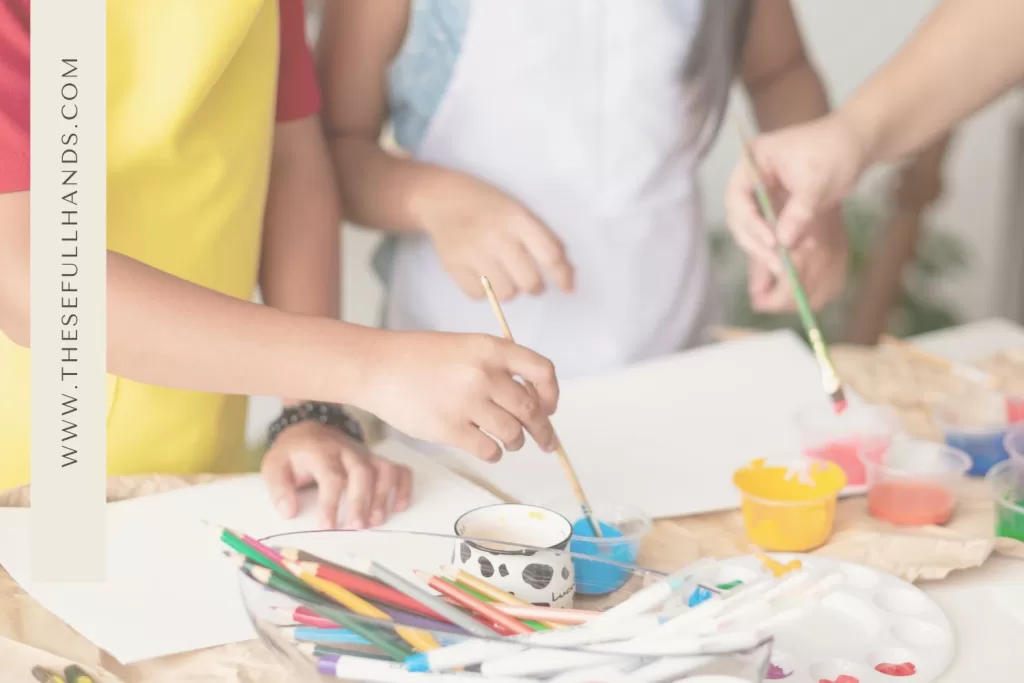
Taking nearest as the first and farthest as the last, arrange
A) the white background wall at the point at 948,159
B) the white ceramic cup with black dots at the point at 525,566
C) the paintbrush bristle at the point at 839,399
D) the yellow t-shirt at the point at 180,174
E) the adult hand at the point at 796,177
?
the white ceramic cup with black dots at the point at 525,566
the yellow t-shirt at the point at 180,174
the paintbrush bristle at the point at 839,399
the adult hand at the point at 796,177
the white background wall at the point at 948,159

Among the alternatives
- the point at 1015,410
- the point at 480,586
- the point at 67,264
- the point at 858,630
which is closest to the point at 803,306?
the point at 1015,410

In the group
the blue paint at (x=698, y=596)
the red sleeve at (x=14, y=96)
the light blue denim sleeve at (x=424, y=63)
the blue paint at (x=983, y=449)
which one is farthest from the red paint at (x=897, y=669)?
the light blue denim sleeve at (x=424, y=63)

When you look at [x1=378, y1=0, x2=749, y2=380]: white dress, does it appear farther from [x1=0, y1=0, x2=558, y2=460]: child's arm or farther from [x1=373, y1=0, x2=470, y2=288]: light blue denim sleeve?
[x1=0, y1=0, x2=558, y2=460]: child's arm

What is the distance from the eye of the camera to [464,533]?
651mm

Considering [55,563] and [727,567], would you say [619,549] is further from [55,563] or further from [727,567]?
[55,563]

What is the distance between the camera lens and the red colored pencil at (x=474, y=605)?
0.56m

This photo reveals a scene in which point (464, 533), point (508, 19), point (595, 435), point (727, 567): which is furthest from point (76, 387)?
point (508, 19)

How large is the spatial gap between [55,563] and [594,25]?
79 cm

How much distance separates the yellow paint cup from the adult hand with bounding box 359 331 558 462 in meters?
0.18

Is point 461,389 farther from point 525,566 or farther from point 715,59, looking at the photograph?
point 715,59

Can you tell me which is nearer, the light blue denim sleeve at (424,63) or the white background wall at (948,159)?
the light blue denim sleeve at (424,63)

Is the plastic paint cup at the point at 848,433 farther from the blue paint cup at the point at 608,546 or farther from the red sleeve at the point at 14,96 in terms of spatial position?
the red sleeve at the point at 14,96

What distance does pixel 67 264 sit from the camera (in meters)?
0.36

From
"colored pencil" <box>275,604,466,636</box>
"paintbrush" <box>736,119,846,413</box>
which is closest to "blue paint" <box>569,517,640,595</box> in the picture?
"colored pencil" <box>275,604,466,636</box>
